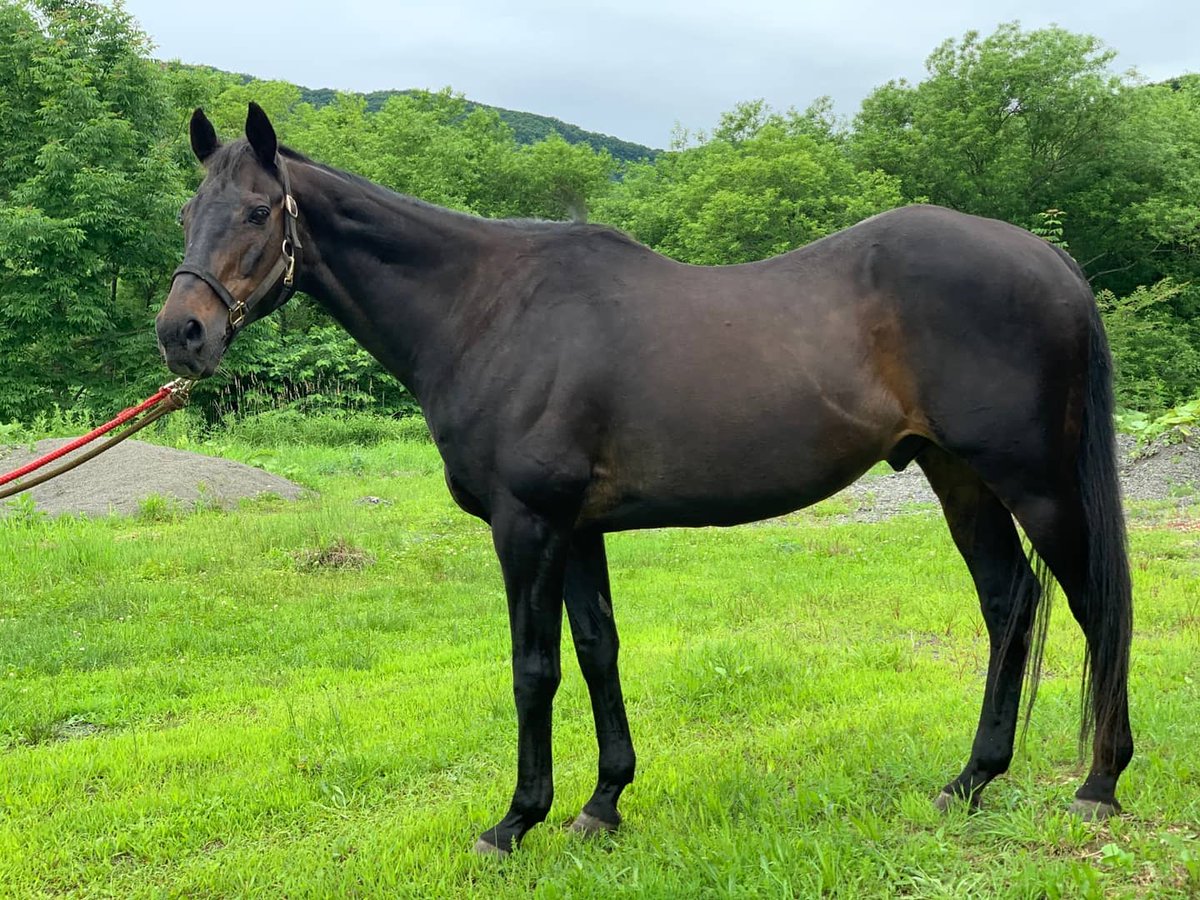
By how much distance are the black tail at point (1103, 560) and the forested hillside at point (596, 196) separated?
19.3 meters

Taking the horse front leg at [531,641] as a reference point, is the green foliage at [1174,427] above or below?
above

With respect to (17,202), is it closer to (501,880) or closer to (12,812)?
(12,812)

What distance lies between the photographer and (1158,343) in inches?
1027

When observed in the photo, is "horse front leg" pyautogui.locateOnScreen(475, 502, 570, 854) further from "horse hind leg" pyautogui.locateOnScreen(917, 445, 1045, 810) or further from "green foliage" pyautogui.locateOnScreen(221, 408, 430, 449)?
"green foliage" pyautogui.locateOnScreen(221, 408, 430, 449)

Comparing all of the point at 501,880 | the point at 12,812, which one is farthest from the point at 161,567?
the point at 501,880

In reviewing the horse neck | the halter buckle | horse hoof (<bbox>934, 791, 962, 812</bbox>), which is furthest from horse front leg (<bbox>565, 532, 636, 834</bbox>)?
the halter buckle

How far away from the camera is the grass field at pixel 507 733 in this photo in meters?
2.78

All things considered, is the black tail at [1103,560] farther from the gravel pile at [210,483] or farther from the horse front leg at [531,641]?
the gravel pile at [210,483]

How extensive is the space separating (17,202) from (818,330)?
2466 centimetres

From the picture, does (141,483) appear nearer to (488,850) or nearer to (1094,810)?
(488,850)

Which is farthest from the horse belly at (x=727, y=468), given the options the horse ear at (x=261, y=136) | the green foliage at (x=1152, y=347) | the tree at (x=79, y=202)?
the green foliage at (x=1152, y=347)

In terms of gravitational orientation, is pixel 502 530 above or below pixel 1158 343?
below

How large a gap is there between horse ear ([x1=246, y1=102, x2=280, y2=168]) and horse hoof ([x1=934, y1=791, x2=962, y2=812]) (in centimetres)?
323

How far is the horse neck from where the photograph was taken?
3000 millimetres
